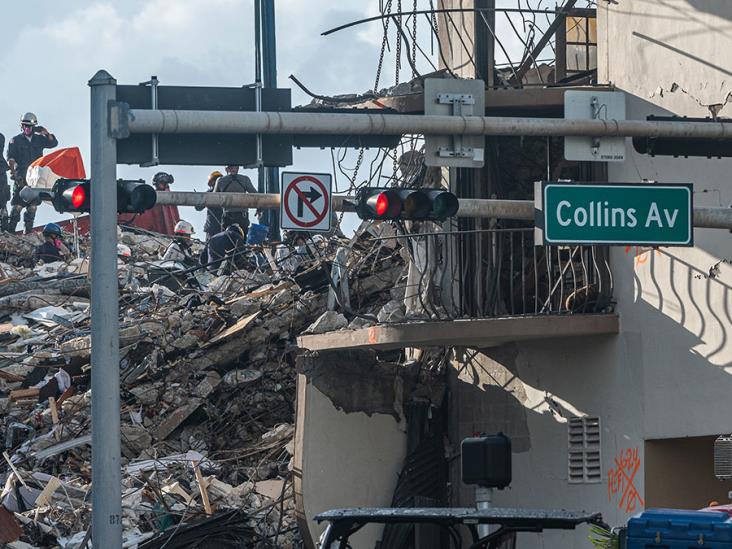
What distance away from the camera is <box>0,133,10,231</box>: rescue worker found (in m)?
31.5

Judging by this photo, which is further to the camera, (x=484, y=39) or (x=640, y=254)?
(x=484, y=39)

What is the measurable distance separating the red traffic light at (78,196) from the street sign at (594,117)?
3989 millimetres

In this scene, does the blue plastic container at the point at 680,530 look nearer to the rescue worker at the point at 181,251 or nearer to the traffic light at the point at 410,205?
the traffic light at the point at 410,205

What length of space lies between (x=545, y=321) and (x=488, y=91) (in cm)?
252

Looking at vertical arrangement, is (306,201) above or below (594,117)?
below

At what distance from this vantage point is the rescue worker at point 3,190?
31531mm

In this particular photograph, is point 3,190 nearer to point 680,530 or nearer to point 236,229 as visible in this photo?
point 236,229

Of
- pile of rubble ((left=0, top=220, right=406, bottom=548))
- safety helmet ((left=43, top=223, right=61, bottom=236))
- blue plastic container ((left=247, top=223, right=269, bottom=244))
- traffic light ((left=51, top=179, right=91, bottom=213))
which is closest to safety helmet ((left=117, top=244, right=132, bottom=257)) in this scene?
safety helmet ((left=43, top=223, right=61, bottom=236))

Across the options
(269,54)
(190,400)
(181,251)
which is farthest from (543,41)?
(269,54)

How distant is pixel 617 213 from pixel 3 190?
71.2 ft

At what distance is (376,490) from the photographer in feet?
59.2

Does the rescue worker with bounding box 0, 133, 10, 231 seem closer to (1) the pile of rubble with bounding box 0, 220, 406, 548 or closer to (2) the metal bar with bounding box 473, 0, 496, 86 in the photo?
(1) the pile of rubble with bounding box 0, 220, 406, 548

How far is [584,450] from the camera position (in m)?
15.8

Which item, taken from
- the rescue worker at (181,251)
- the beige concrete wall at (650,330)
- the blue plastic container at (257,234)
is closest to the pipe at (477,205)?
the beige concrete wall at (650,330)
